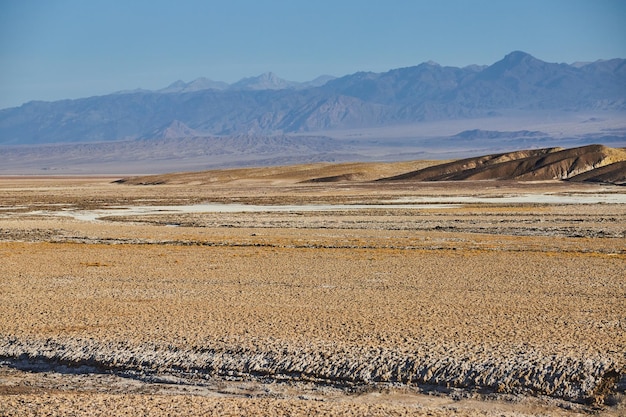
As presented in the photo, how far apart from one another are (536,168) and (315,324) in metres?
76.6

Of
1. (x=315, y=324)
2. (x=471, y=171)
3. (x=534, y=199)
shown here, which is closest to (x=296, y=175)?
(x=471, y=171)

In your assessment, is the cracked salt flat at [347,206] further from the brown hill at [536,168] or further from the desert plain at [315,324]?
the brown hill at [536,168]

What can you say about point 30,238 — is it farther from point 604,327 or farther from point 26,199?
point 26,199

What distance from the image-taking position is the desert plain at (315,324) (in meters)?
11.2

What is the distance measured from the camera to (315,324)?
14484mm

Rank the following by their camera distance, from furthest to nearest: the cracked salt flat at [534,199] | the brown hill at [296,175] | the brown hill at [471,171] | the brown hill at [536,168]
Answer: the brown hill at [296,175], the brown hill at [536,168], the brown hill at [471,171], the cracked salt flat at [534,199]

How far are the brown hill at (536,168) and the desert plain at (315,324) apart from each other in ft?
180

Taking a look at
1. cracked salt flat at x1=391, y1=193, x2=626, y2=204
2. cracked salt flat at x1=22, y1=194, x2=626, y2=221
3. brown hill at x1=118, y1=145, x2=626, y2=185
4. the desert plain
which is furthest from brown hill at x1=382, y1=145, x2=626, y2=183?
the desert plain

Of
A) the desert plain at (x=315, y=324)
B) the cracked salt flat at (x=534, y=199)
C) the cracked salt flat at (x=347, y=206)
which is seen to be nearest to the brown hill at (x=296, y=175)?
the cracked salt flat at (x=534, y=199)

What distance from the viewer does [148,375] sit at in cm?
1219

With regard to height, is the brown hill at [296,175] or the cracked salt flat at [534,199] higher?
the brown hill at [296,175]

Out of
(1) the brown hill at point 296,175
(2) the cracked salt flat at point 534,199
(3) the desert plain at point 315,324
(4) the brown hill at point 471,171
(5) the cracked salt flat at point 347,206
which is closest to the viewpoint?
(3) the desert plain at point 315,324

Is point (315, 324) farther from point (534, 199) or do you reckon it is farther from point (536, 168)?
point (536, 168)

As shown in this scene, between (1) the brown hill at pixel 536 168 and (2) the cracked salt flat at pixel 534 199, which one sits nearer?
(2) the cracked salt flat at pixel 534 199
